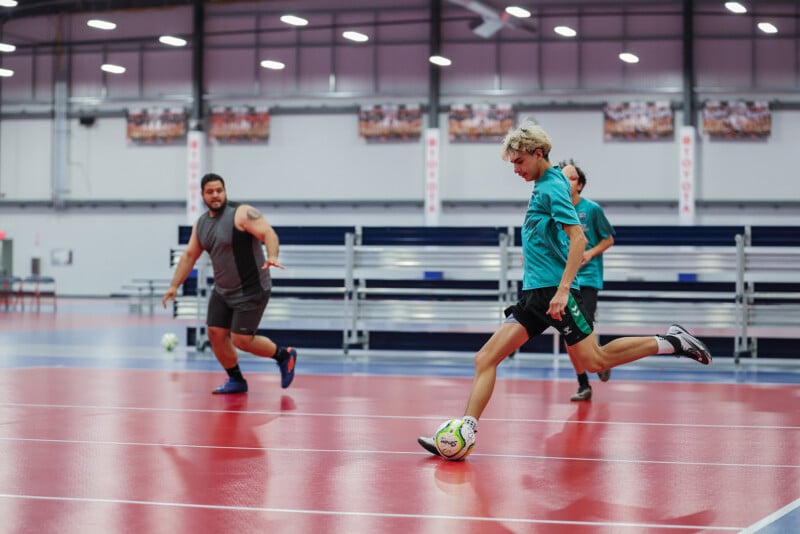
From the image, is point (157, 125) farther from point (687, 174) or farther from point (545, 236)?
point (545, 236)

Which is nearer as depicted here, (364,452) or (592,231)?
(364,452)

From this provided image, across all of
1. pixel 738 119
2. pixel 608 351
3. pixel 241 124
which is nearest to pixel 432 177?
pixel 241 124

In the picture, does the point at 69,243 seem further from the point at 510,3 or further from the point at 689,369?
the point at 689,369

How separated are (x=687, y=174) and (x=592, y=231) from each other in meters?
22.8

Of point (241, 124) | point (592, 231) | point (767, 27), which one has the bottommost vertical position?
point (592, 231)

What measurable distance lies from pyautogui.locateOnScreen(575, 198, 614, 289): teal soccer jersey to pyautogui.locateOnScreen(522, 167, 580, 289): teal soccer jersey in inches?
111

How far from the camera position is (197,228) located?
→ 9.36 metres

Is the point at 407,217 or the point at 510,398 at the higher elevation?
the point at 407,217

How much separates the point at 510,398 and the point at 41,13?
3135 cm

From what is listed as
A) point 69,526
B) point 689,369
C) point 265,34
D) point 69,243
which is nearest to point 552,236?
point 69,526

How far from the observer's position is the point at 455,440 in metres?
6.05

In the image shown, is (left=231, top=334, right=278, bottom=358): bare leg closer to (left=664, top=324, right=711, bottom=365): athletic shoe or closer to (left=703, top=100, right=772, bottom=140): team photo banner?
(left=664, top=324, right=711, bottom=365): athletic shoe

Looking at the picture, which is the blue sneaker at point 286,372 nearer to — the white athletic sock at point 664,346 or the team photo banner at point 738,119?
the white athletic sock at point 664,346

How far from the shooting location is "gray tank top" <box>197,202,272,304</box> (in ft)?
30.2
